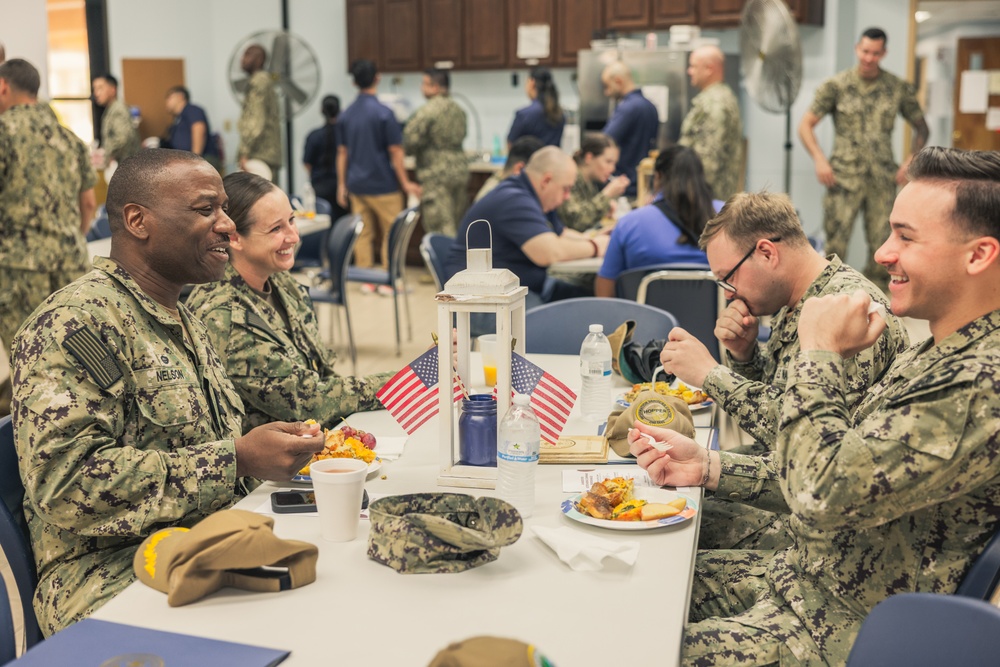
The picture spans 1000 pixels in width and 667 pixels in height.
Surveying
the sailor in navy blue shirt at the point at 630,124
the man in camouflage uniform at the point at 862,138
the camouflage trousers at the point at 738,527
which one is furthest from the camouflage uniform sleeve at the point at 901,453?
the man in camouflage uniform at the point at 862,138

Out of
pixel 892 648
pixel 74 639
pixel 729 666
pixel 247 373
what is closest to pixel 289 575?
pixel 74 639

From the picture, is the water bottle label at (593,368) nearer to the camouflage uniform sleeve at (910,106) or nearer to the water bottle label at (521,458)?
the water bottle label at (521,458)

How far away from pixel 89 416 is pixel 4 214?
3.51 meters

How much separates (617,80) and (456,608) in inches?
246

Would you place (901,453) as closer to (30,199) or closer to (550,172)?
(550,172)

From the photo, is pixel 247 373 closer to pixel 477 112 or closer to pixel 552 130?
pixel 552 130

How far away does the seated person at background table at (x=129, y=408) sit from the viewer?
1.76 metres

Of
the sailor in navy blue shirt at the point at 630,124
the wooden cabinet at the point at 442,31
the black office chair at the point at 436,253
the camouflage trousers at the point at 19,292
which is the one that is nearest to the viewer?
the camouflage trousers at the point at 19,292

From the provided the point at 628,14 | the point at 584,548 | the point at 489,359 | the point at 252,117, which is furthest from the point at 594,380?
the point at 252,117

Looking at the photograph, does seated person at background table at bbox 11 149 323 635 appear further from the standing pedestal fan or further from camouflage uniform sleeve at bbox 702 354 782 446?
the standing pedestal fan

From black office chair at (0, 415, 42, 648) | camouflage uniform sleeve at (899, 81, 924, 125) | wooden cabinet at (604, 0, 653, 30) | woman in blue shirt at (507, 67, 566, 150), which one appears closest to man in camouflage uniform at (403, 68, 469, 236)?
woman in blue shirt at (507, 67, 566, 150)

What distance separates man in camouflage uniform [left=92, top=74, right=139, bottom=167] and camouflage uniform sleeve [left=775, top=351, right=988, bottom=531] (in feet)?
29.4

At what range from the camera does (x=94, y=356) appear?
6.00 feet

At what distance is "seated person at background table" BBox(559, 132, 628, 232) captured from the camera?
241 inches
